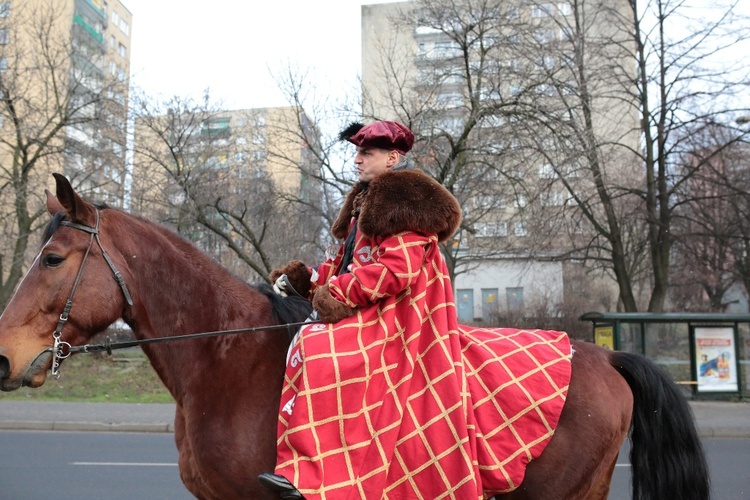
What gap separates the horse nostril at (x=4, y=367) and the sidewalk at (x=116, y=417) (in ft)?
31.5

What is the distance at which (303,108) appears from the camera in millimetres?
16703

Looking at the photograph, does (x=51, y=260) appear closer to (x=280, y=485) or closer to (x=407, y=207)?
(x=280, y=485)

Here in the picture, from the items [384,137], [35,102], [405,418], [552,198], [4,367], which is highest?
[35,102]

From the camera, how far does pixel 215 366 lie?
2973 millimetres

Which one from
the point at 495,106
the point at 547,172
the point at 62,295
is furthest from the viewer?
the point at 547,172

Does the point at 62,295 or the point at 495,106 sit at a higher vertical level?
A: the point at 495,106

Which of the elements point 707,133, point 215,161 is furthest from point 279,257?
point 707,133

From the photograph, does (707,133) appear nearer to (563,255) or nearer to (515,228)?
(563,255)

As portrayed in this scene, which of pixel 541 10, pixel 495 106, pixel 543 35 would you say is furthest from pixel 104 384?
pixel 541 10

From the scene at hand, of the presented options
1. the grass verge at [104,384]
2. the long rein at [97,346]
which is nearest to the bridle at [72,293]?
the long rein at [97,346]

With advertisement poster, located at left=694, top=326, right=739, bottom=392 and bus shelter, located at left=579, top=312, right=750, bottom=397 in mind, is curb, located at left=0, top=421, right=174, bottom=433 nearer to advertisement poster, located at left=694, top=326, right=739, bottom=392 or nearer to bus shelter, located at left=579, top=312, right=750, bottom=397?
bus shelter, located at left=579, top=312, right=750, bottom=397

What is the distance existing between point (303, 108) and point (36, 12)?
10043 millimetres

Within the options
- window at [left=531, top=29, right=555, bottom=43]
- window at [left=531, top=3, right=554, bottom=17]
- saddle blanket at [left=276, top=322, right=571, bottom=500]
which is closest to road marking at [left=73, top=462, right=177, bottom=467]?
saddle blanket at [left=276, top=322, right=571, bottom=500]

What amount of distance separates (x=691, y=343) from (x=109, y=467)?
44.0 feet
